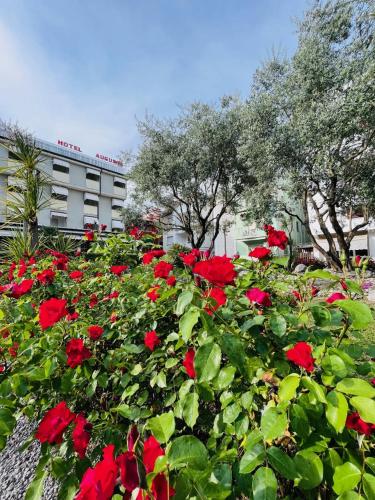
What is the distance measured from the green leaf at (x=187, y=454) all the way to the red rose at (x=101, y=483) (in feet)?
0.41

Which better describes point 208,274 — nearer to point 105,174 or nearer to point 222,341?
point 222,341

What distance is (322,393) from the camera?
0.69 metres

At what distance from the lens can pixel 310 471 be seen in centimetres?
67

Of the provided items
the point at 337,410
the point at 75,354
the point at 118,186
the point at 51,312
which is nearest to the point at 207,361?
the point at 337,410

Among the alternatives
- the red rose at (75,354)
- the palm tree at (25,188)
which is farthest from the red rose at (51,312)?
the palm tree at (25,188)

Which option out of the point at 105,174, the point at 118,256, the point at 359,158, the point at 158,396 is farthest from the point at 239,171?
the point at 105,174

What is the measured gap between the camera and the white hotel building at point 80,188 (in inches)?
1179

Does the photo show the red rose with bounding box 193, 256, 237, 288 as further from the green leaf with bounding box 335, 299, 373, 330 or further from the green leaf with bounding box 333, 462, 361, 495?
the green leaf with bounding box 333, 462, 361, 495

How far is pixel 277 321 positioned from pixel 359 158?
11.9 meters

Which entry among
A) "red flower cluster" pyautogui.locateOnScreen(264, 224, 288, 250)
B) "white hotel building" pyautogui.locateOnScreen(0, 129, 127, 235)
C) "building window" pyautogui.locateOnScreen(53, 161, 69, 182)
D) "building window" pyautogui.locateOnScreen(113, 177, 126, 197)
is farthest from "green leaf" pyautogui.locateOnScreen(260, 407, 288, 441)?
"building window" pyautogui.locateOnScreen(113, 177, 126, 197)

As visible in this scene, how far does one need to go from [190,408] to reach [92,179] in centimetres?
3652

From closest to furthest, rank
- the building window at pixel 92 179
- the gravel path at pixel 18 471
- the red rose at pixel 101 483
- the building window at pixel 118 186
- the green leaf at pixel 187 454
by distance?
the red rose at pixel 101 483 < the green leaf at pixel 187 454 < the gravel path at pixel 18 471 < the building window at pixel 92 179 < the building window at pixel 118 186

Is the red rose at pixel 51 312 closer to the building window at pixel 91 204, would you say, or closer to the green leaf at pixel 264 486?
the green leaf at pixel 264 486

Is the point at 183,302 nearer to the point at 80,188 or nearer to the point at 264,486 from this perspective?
the point at 264,486
